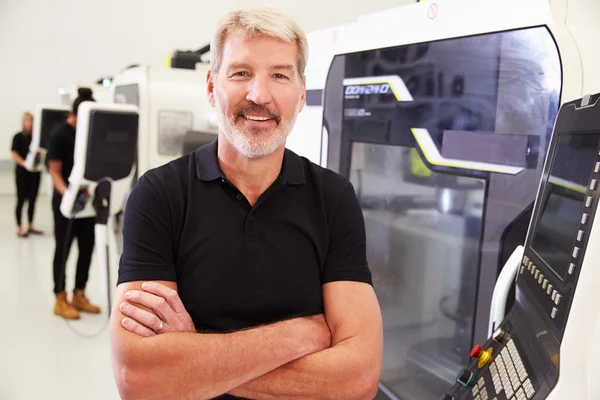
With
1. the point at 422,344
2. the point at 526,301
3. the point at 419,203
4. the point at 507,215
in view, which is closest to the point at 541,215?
the point at 526,301

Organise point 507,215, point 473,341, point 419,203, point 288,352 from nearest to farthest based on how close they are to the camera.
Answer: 1. point 288,352
2. point 507,215
3. point 473,341
4. point 419,203

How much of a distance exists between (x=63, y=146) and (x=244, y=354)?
3.46 m

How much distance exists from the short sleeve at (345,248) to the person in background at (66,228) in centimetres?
321

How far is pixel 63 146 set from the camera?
4172 millimetres

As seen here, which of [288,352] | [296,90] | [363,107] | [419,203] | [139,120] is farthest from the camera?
[139,120]

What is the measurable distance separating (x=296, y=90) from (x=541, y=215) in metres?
0.65

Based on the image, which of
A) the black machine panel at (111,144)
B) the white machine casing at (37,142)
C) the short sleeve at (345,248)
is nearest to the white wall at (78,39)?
the white machine casing at (37,142)

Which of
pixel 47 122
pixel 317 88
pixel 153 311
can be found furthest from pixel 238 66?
pixel 47 122

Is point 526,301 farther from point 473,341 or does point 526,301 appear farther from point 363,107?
point 363,107

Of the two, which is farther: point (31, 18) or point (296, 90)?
point (31, 18)

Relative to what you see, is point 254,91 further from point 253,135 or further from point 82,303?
point 82,303

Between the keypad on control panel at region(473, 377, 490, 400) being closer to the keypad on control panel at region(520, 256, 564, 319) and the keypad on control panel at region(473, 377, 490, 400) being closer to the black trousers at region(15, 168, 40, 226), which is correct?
the keypad on control panel at region(520, 256, 564, 319)

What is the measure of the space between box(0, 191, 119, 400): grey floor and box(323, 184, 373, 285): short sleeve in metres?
2.42

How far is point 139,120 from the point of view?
377 cm
